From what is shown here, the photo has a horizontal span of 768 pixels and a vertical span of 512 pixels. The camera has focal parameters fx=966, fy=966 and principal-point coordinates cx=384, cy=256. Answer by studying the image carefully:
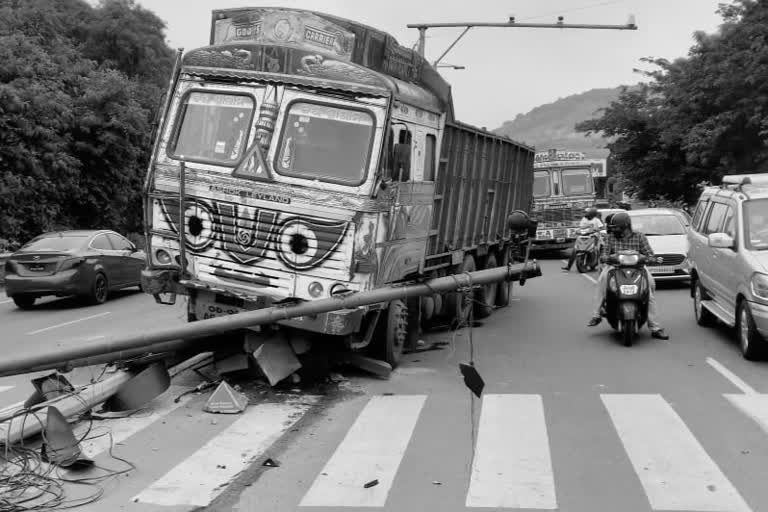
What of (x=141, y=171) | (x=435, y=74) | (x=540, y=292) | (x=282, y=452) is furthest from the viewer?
(x=141, y=171)

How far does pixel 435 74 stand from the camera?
12273 millimetres

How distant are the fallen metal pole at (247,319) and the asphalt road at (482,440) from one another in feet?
2.39

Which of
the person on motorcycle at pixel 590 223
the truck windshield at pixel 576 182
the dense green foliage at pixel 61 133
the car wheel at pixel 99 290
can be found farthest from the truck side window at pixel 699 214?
the dense green foliage at pixel 61 133

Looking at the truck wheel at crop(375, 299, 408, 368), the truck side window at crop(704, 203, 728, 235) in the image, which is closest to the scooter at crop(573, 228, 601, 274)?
the truck side window at crop(704, 203, 728, 235)

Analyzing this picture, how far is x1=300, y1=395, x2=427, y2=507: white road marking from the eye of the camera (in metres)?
6.35

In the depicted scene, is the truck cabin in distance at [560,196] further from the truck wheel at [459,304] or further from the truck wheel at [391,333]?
the truck wheel at [391,333]

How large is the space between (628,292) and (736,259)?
59.0 inches

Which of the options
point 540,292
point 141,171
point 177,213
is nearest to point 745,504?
point 177,213

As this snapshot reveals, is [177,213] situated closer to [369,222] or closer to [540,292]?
[369,222]

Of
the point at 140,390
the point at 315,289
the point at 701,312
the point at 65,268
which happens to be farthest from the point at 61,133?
the point at 140,390

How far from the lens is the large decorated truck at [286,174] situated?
31.8 feet

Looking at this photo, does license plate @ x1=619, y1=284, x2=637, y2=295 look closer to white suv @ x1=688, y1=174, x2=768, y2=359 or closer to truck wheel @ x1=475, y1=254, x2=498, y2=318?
white suv @ x1=688, y1=174, x2=768, y2=359

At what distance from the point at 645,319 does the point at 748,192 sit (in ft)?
7.03

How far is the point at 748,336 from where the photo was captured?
11141 millimetres
